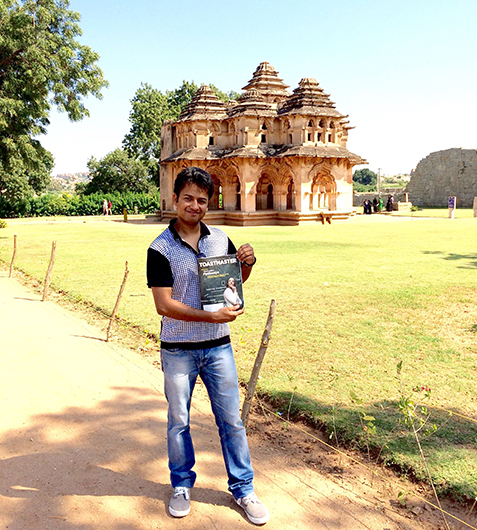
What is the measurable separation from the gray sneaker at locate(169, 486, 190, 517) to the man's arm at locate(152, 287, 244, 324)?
3.69ft

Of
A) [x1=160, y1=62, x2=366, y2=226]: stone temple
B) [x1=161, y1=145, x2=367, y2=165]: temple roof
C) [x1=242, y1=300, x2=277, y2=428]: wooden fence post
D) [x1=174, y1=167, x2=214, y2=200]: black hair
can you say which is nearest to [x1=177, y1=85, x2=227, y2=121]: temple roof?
[x1=160, y1=62, x2=366, y2=226]: stone temple

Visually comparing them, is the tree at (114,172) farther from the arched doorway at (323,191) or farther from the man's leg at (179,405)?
the man's leg at (179,405)

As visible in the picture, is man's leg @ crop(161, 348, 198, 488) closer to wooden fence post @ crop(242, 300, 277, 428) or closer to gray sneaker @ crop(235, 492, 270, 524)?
gray sneaker @ crop(235, 492, 270, 524)

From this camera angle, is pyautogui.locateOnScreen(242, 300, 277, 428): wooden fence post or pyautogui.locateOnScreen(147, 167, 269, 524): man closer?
pyautogui.locateOnScreen(147, 167, 269, 524): man

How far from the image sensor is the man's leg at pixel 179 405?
301cm

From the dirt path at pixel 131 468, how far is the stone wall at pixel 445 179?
4497cm

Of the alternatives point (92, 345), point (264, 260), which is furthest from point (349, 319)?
point (264, 260)

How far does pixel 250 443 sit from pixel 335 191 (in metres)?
26.8

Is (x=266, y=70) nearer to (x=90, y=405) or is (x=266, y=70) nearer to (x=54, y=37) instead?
(x=54, y=37)

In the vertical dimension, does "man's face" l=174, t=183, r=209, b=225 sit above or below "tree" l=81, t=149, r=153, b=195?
below

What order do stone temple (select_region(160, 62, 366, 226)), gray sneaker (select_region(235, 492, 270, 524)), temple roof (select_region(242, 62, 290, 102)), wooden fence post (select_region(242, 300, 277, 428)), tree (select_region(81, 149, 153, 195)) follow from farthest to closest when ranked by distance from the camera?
tree (select_region(81, 149, 153, 195)) → temple roof (select_region(242, 62, 290, 102)) → stone temple (select_region(160, 62, 366, 226)) → wooden fence post (select_region(242, 300, 277, 428)) → gray sneaker (select_region(235, 492, 270, 524))

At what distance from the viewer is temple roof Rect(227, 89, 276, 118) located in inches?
1159

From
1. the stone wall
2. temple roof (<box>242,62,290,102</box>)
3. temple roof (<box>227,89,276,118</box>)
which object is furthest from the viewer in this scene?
the stone wall

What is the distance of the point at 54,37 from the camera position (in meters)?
18.9
